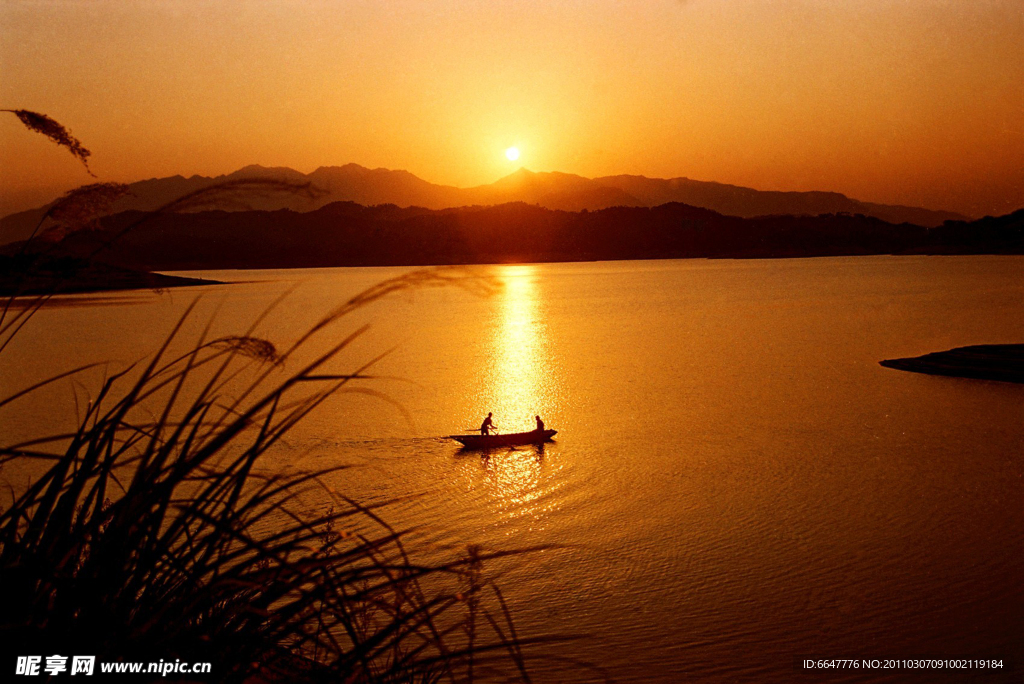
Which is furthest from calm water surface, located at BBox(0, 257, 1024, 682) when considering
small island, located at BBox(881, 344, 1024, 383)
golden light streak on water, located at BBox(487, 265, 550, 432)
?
small island, located at BBox(881, 344, 1024, 383)

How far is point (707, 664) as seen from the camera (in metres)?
8.41

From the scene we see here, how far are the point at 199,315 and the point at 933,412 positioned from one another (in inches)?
2107

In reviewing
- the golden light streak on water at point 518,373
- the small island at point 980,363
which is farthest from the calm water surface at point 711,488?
the small island at point 980,363

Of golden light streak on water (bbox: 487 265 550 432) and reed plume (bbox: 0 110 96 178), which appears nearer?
reed plume (bbox: 0 110 96 178)

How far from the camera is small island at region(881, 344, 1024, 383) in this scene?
79.1 ft

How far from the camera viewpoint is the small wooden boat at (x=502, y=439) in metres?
17.4

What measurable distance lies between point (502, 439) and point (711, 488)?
451cm

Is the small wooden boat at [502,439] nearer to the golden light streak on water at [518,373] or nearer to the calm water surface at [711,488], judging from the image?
the calm water surface at [711,488]

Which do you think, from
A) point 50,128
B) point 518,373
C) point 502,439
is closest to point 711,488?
point 502,439

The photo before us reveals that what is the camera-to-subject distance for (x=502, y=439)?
57.9 feet

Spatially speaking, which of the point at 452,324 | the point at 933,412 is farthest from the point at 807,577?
the point at 452,324

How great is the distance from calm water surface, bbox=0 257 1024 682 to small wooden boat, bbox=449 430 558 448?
0.90 feet

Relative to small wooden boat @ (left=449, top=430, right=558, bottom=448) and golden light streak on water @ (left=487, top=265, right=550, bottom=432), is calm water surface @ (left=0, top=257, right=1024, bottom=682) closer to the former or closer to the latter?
golden light streak on water @ (left=487, top=265, right=550, bottom=432)

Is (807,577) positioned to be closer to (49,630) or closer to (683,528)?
(683,528)
